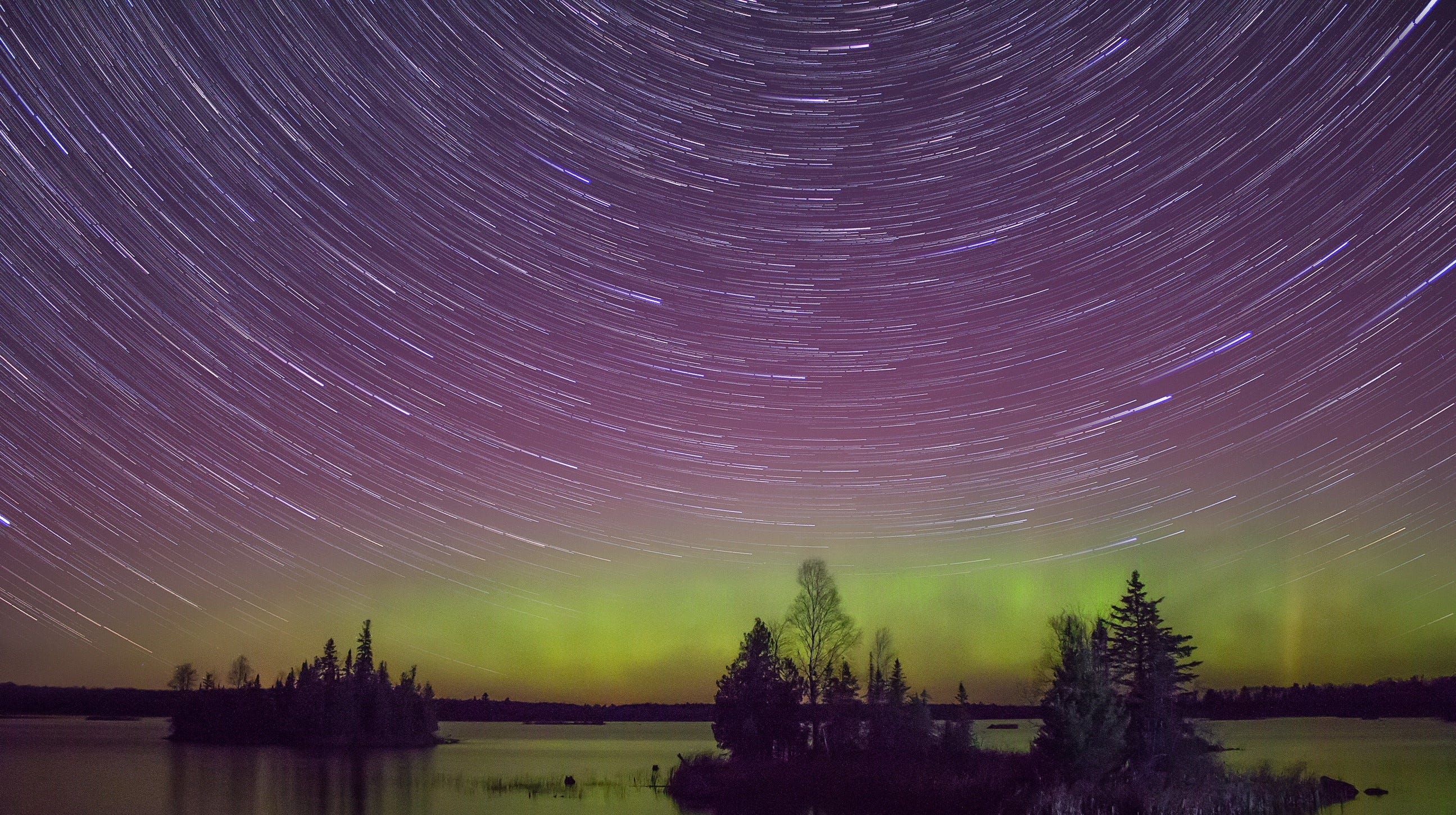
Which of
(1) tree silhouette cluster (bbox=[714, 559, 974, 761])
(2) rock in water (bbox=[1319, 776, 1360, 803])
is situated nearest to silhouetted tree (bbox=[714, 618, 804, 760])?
(1) tree silhouette cluster (bbox=[714, 559, 974, 761])

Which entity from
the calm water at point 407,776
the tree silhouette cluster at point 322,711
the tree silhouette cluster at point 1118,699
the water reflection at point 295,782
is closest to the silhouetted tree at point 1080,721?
the tree silhouette cluster at point 1118,699

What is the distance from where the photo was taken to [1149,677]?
44125 millimetres

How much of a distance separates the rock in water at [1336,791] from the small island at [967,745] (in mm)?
101

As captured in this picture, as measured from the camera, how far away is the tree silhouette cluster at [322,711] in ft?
369

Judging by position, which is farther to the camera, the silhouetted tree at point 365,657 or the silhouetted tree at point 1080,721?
the silhouetted tree at point 365,657

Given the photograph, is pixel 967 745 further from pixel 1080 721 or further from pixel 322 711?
pixel 322 711

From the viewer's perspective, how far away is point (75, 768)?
2517 inches

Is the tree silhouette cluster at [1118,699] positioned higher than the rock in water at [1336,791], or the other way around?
the tree silhouette cluster at [1118,699]

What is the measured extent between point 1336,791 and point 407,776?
51.7 m

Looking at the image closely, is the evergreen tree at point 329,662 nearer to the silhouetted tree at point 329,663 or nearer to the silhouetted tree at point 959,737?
the silhouetted tree at point 329,663

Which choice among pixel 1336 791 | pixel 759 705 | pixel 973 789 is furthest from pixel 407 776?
pixel 1336 791

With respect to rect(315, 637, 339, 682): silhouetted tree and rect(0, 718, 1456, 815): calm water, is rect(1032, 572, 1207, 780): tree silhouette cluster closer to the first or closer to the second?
rect(0, 718, 1456, 815): calm water

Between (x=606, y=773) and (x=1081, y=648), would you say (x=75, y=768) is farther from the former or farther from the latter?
(x=1081, y=648)

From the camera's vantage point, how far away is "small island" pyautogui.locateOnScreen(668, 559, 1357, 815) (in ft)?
107
